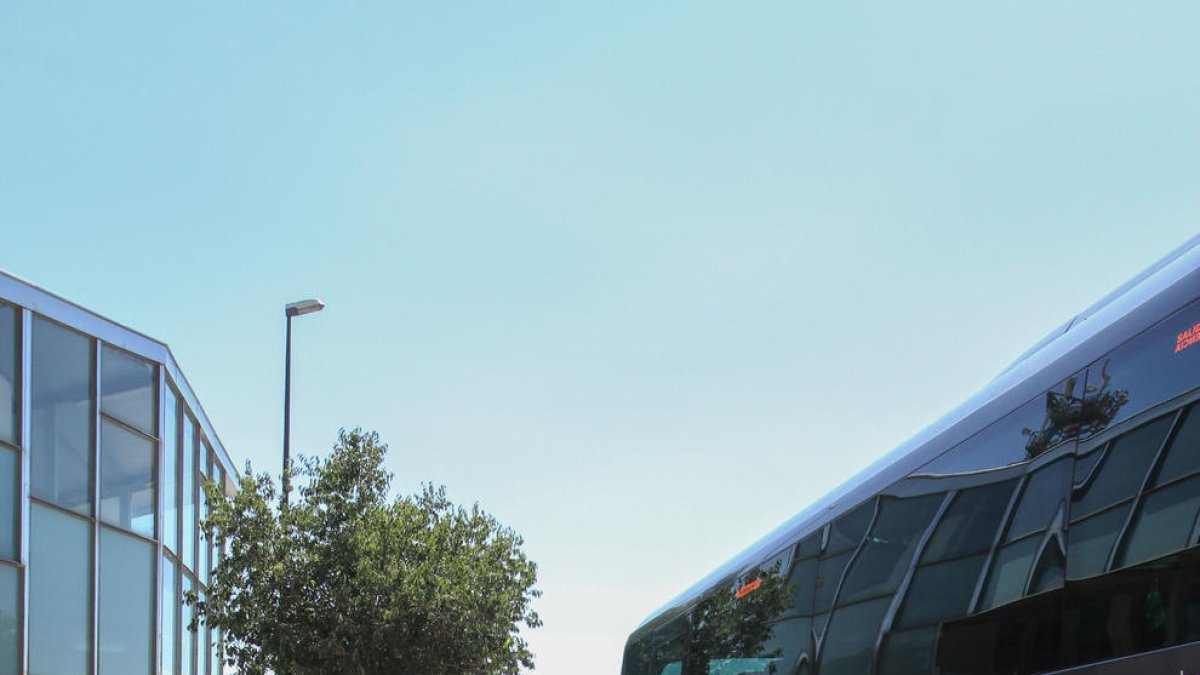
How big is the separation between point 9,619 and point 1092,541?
13.6 meters

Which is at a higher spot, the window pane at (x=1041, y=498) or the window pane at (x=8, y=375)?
the window pane at (x=8, y=375)

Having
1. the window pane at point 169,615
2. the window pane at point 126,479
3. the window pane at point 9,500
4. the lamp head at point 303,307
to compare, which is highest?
the lamp head at point 303,307

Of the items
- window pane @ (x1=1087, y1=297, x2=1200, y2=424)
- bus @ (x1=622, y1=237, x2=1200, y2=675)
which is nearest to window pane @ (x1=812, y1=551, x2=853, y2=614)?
bus @ (x1=622, y1=237, x2=1200, y2=675)

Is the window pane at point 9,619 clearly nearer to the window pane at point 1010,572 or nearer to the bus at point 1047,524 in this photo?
the bus at point 1047,524

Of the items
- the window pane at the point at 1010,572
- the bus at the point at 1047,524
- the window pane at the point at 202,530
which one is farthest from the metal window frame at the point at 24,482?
the window pane at the point at 1010,572

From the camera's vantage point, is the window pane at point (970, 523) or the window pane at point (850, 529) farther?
the window pane at point (850, 529)

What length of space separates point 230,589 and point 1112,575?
58.4 feet

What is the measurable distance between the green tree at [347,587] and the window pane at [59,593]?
354cm

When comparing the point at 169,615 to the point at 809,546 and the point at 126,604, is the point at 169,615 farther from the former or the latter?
the point at 809,546

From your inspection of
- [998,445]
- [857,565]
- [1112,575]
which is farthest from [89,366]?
[1112,575]

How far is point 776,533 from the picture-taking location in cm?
1024

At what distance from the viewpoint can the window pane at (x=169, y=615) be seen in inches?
782

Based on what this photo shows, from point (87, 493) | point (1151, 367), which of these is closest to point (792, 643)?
point (1151, 367)

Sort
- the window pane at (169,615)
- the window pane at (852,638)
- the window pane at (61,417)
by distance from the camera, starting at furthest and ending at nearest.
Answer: the window pane at (169,615) → the window pane at (61,417) → the window pane at (852,638)
